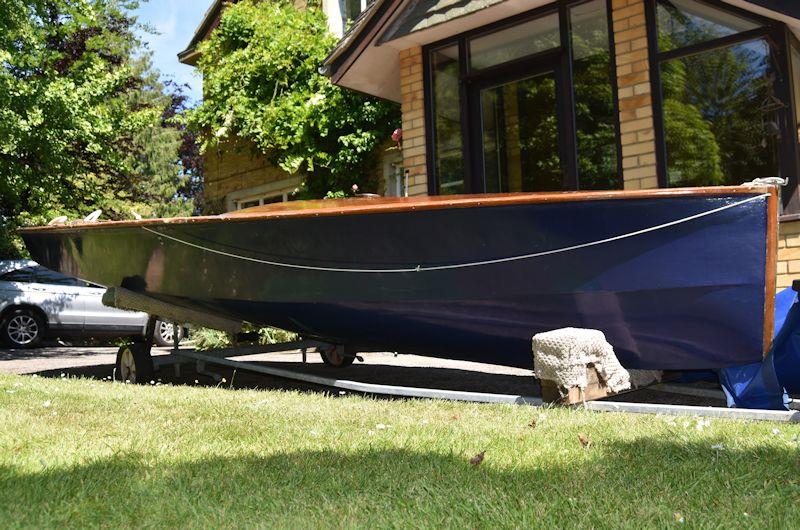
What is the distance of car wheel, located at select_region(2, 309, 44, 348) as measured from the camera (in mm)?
12148

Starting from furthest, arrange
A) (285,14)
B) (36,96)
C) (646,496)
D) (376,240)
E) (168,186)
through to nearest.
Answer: (168,186), (285,14), (36,96), (376,240), (646,496)

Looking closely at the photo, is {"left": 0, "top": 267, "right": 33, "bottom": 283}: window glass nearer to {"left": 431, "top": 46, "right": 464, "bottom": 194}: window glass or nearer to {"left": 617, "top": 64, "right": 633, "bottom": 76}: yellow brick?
{"left": 431, "top": 46, "right": 464, "bottom": 194}: window glass

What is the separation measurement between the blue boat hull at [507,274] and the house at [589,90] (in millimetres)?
2148

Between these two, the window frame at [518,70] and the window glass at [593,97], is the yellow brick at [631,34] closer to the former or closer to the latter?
the window frame at [518,70]

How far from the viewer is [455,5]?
7.40 m

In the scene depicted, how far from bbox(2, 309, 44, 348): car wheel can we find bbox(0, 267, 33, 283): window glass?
0.49m

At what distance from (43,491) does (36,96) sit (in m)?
9.15

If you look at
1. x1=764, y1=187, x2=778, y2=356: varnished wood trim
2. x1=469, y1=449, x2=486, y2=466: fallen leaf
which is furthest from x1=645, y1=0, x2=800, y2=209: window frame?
x1=469, y1=449, x2=486, y2=466: fallen leaf

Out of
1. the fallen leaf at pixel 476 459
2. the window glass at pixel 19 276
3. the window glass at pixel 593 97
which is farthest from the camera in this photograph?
the window glass at pixel 19 276

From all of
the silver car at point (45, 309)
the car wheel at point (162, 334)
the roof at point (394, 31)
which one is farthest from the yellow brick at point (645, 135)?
the car wheel at point (162, 334)

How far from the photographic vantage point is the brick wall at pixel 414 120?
26.9 ft

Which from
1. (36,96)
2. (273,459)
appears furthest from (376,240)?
(36,96)

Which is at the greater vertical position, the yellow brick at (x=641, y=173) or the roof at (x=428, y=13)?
the roof at (x=428, y=13)

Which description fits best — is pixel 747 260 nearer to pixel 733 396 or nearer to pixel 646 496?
pixel 733 396
